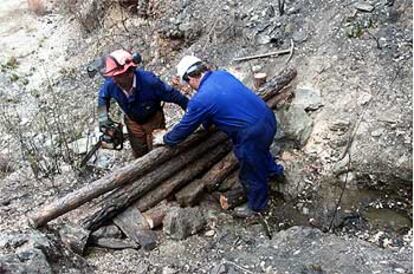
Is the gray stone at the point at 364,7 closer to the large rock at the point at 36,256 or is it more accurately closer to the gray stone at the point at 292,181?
the gray stone at the point at 292,181

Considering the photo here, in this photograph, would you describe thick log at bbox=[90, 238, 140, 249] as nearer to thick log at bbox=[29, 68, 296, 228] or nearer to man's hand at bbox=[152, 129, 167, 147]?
thick log at bbox=[29, 68, 296, 228]

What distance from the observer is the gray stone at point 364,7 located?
23.5ft

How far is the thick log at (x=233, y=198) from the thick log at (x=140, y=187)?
46 cm

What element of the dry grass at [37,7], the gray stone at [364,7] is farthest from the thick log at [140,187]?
the dry grass at [37,7]

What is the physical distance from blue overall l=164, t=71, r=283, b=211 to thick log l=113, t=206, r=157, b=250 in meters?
0.73

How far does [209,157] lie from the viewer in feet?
19.9

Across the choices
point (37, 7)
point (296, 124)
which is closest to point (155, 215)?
point (296, 124)

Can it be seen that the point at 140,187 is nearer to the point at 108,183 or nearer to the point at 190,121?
the point at 108,183

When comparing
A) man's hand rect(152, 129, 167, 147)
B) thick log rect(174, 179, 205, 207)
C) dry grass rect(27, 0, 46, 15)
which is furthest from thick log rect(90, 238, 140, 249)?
dry grass rect(27, 0, 46, 15)

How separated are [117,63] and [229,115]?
1085 millimetres

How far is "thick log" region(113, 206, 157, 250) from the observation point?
17.9 ft

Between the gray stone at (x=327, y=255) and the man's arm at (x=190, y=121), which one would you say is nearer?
the gray stone at (x=327, y=255)

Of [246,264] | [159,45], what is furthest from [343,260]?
[159,45]

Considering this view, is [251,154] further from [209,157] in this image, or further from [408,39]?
[408,39]
